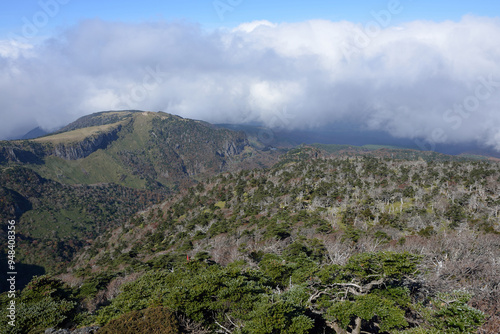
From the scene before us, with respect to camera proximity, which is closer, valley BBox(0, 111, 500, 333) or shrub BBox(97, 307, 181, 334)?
shrub BBox(97, 307, 181, 334)

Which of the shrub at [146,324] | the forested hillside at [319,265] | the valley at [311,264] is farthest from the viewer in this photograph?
the valley at [311,264]

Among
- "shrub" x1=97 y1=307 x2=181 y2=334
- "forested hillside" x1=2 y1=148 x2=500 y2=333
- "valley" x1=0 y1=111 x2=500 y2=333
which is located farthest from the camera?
"valley" x1=0 y1=111 x2=500 y2=333

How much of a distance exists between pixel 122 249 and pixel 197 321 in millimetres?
114927

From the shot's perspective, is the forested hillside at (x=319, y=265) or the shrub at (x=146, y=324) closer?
the shrub at (x=146, y=324)

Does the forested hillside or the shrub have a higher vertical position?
the shrub

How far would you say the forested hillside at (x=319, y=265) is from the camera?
18.3 meters

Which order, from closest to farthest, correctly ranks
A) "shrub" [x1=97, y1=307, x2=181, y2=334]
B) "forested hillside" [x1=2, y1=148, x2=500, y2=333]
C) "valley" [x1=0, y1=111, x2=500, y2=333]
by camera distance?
"shrub" [x1=97, y1=307, x2=181, y2=334]
"forested hillside" [x1=2, y1=148, x2=500, y2=333]
"valley" [x1=0, y1=111, x2=500, y2=333]

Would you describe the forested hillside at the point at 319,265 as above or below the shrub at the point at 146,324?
below

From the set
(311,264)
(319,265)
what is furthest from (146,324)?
(319,265)

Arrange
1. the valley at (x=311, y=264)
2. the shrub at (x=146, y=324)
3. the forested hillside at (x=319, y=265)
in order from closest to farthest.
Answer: the shrub at (x=146, y=324)
the forested hillside at (x=319, y=265)
the valley at (x=311, y=264)

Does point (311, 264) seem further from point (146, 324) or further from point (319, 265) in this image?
point (146, 324)

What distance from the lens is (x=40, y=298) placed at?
80.3 ft

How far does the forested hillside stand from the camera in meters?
18.3

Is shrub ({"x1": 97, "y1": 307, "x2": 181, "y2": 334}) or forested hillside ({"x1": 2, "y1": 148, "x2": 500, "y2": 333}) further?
forested hillside ({"x1": 2, "y1": 148, "x2": 500, "y2": 333})
